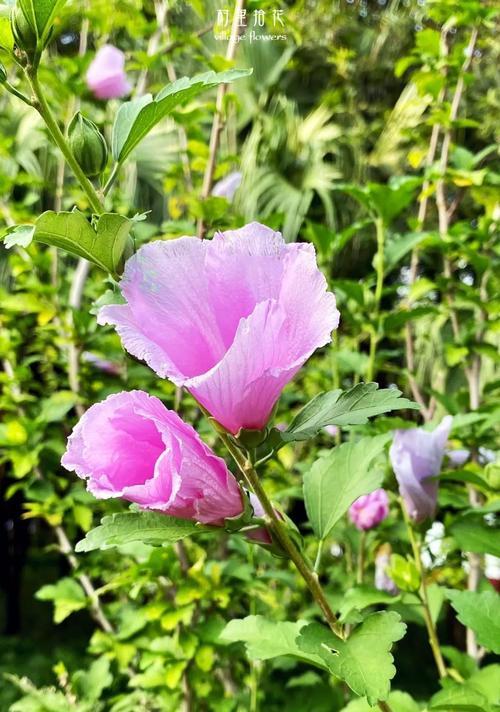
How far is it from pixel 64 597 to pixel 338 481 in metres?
0.68

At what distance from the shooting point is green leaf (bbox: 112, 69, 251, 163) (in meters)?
0.37

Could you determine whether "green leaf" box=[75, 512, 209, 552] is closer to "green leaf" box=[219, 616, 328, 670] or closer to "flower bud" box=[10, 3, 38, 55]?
"green leaf" box=[219, 616, 328, 670]

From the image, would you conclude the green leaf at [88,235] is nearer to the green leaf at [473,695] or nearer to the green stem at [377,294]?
the green leaf at [473,695]

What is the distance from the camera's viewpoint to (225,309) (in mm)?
348

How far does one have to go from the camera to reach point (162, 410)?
34 cm

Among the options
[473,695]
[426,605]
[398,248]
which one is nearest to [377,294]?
[398,248]

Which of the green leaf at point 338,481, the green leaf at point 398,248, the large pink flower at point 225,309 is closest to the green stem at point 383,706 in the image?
the green leaf at point 338,481

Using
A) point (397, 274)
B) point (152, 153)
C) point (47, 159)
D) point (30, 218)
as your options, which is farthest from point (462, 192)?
point (152, 153)

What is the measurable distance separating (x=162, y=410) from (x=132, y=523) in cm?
7

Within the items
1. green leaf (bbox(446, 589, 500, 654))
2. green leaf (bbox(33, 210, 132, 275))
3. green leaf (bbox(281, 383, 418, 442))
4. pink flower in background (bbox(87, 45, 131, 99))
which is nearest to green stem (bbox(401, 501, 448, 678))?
green leaf (bbox(446, 589, 500, 654))

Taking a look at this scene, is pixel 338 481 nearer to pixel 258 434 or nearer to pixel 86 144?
pixel 258 434

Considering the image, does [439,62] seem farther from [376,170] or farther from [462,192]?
[376,170]

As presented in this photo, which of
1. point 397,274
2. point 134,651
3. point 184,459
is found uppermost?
point 184,459

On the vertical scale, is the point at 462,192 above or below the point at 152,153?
above
